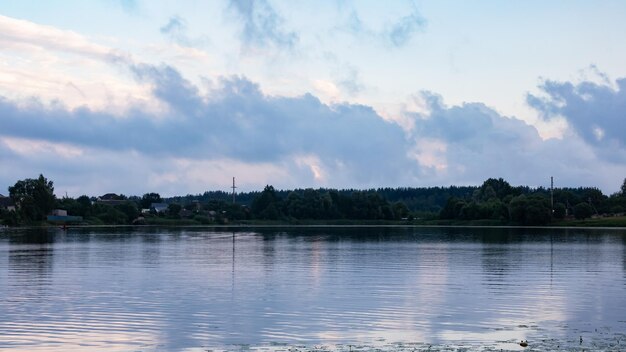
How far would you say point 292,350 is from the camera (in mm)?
25234

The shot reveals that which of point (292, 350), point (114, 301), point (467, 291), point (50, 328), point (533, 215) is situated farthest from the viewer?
point (533, 215)

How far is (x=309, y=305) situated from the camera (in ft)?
122

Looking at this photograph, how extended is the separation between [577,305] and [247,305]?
14510 millimetres

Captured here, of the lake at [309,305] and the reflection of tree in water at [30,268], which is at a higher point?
the reflection of tree in water at [30,268]

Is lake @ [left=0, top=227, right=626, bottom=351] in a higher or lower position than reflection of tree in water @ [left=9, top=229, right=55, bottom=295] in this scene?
lower

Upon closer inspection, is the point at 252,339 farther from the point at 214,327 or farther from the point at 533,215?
the point at 533,215

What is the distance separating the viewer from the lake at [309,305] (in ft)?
89.7

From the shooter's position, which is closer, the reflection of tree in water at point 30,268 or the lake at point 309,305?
the lake at point 309,305

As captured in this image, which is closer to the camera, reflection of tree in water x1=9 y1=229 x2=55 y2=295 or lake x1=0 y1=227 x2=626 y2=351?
lake x1=0 y1=227 x2=626 y2=351

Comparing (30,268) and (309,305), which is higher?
(30,268)

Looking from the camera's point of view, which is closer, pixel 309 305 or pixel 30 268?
pixel 309 305

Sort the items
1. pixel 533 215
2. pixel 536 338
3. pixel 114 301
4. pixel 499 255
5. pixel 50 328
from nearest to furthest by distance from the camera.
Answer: pixel 536 338 → pixel 50 328 → pixel 114 301 → pixel 499 255 → pixel 533 215

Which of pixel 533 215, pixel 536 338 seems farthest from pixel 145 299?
pixel 533 215

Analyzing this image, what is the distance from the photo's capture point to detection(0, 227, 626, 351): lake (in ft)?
89.7
